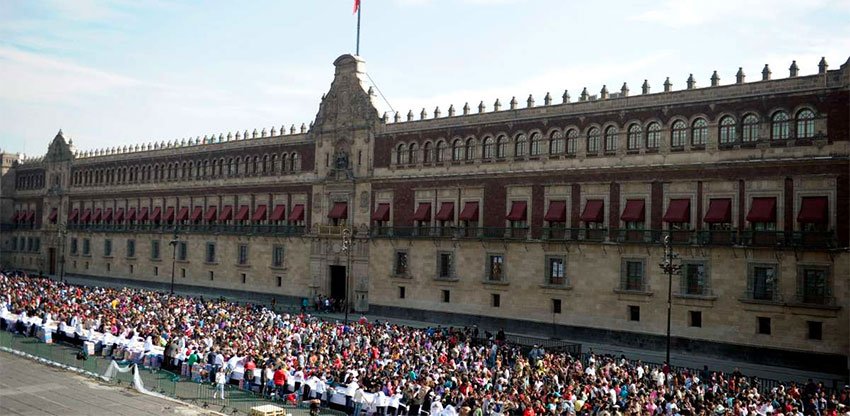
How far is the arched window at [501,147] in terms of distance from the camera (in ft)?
157

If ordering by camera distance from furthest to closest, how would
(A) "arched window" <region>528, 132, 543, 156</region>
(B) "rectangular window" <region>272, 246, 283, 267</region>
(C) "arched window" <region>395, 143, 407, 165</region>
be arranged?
(B) "rectangular window" <region>272, 246, 283, 267</region> → (C) "arched window" <region>395, 143, 407, 165</region> → (A) "arched window" <region>528, 132, 543, 156</region>

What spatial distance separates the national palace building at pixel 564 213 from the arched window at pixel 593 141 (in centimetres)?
24

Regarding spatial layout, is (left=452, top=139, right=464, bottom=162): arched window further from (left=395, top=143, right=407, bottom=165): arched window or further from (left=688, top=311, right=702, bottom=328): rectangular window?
(left=688, top=311, right=702, bottom=328): rectangular window

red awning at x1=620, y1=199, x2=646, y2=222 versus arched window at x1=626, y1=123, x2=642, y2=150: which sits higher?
arched window at x1=626, y1=123, x2=642, y2=150

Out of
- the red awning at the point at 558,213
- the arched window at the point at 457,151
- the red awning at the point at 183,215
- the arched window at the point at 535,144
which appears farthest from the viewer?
the red awning at the point at 183,215

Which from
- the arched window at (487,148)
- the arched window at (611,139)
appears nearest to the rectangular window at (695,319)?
the arched window at (611,139)

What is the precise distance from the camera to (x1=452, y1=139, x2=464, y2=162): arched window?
5044cm

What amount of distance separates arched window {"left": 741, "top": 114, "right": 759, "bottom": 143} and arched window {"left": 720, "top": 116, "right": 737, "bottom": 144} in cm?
47

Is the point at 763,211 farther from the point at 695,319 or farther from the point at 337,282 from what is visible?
the point at 337,282

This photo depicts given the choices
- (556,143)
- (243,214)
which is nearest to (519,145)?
(556,143)

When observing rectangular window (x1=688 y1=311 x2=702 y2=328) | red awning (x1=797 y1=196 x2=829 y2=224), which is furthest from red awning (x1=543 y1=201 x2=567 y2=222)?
red awning (x1=797 y1=196 x2=829 y2=224)

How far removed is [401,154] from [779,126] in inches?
975

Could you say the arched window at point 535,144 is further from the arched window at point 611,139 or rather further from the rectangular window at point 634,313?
the rectangular window at point 634,313

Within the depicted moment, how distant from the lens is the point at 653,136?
1623 inches
